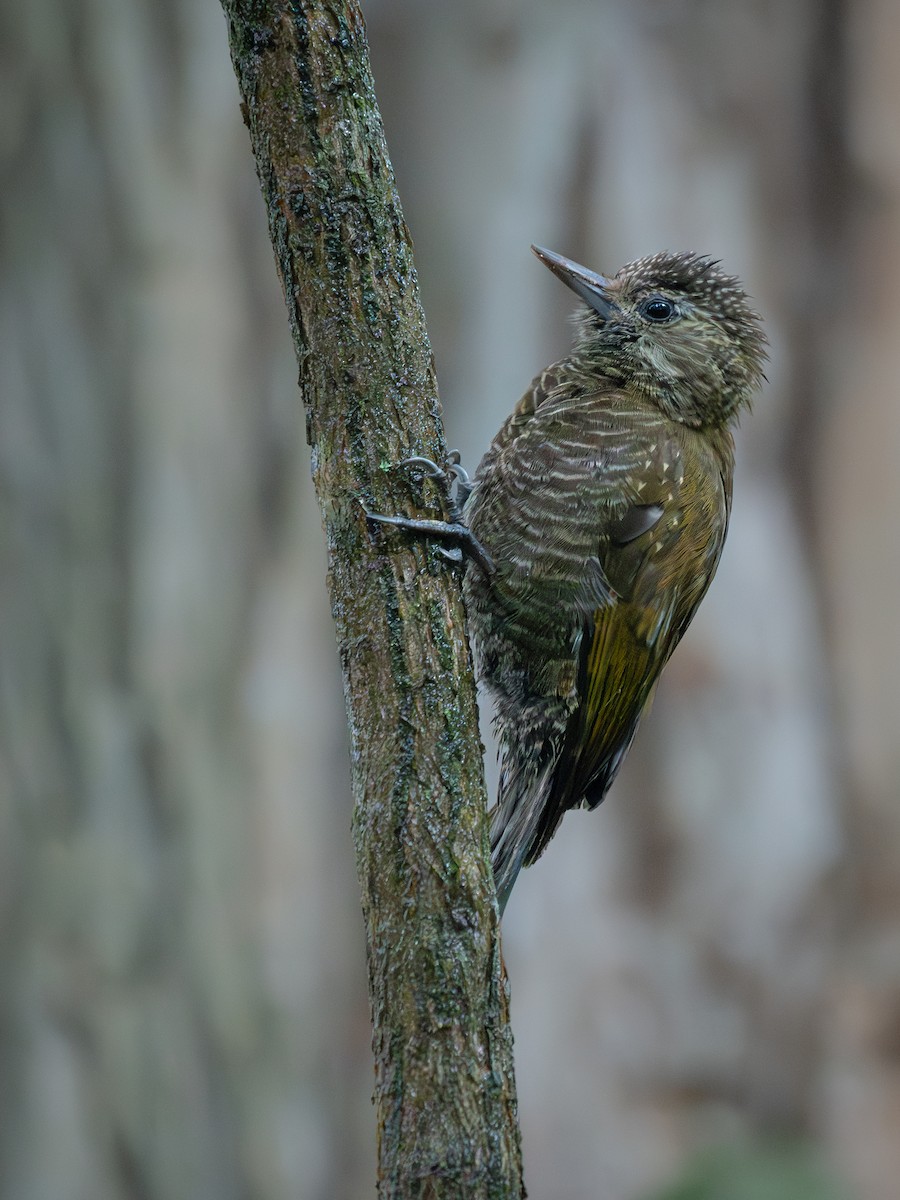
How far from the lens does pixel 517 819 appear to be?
7.06 feet

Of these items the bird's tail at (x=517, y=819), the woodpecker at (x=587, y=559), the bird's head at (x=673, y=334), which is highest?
the bird's head at (x=673, y=334)

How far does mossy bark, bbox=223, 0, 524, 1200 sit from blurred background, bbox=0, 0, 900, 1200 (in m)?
2.29

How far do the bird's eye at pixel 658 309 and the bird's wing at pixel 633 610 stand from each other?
28 centimetres

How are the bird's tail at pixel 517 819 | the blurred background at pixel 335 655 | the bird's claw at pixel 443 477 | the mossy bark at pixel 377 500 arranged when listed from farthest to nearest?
1. the blurred background at pixel 335 655
2. the bird's tail at pixel 517 819
3. the bird's claw at pixel 443 477
4. the mossy bark at pixel 377 500

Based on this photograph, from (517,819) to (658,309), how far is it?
3.38 feet

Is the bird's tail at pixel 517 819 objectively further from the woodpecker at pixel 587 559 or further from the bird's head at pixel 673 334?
the bird's head at pixel 673 334

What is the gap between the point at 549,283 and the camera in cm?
398

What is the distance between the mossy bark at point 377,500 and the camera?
57.5 inches

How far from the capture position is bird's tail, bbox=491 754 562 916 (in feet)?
6.75

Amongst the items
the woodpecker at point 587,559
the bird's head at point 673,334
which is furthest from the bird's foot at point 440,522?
the bird's head at point 673,334

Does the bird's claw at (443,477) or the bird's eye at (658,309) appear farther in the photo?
the bird's eye at (658,309)

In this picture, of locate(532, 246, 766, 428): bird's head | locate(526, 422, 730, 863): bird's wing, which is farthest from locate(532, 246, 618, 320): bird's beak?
locate(526, 422, 730, 863): bird's wing

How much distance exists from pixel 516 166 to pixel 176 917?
2566 mm

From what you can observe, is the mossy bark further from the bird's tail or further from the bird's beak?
the bird's beak
